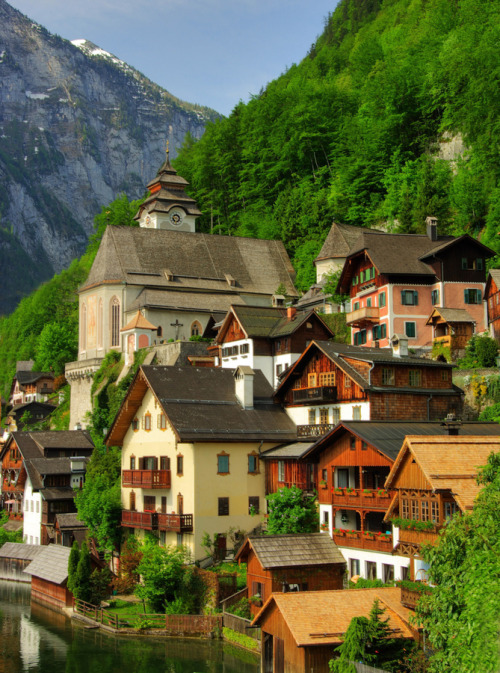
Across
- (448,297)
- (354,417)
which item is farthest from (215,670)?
(448,297)

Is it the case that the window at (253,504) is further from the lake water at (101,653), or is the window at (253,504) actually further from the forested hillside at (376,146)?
the forested hillside at (376,146)

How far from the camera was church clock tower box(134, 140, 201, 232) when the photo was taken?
11250 centimetres

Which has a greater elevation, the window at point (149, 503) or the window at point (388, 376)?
the window at point (388, 376)

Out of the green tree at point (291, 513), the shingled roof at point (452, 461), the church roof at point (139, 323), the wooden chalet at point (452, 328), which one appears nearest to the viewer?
the shingled roof at point (452, 461)

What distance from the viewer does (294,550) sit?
3806 centimetres

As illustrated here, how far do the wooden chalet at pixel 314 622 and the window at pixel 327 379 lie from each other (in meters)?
16.7

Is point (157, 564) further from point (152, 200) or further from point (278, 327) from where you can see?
point (152, 200)

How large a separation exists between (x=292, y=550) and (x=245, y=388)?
14.3 metres

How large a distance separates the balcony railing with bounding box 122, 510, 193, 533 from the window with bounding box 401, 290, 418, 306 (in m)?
25.0

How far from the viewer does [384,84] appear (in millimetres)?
102375

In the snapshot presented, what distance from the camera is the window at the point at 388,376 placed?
44.9 m

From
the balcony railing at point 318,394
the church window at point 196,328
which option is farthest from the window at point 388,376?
the church window at point 196,328

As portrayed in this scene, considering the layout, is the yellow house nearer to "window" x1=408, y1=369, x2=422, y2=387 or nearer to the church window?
"window" x1=408, y1=369, x2=422, y2=387

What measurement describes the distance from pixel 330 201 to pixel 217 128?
123 feet
